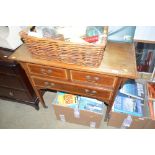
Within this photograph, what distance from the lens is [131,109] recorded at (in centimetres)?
140

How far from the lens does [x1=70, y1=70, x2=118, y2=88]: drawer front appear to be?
1.15 metres

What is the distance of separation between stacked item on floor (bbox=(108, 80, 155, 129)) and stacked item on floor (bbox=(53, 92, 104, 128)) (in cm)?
14

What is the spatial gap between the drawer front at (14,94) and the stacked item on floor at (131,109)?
2.96 ft

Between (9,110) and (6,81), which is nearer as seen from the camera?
(6,81)

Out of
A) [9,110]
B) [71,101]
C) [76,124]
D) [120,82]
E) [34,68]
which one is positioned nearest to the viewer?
[120,82]

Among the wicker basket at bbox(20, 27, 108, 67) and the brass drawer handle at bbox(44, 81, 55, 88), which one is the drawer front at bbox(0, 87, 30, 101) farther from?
the wicker basket at bbox(20, 27, 108, 67)

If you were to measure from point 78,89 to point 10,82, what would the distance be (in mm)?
677

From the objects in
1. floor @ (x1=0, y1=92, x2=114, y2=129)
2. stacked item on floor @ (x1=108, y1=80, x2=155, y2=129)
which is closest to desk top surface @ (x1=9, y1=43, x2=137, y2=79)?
stacked item on floor @ (x1=108, y1=80, x2=155, y2=129)
